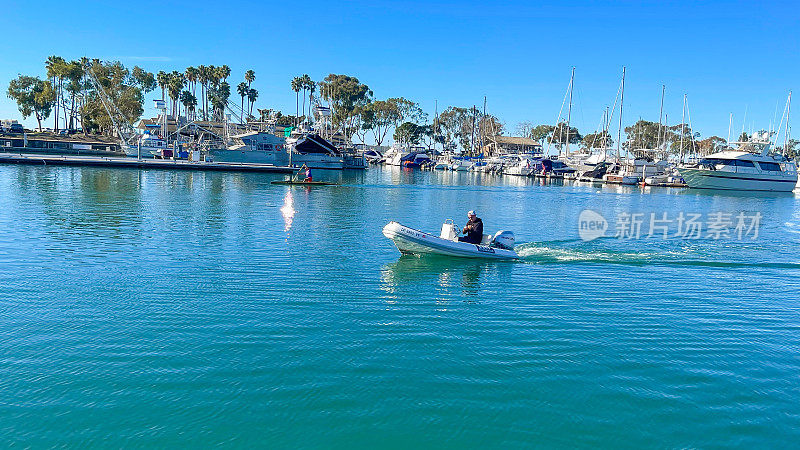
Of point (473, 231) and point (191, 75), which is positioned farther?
point (191, 75)

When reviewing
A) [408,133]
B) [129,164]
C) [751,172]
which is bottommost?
[129,164]

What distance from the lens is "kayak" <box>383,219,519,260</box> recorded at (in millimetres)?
22953

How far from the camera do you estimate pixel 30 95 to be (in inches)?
5531

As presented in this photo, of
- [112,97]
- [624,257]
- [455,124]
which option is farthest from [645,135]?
[624,257]

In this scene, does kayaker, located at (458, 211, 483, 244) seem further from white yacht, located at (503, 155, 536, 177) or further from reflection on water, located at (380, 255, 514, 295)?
white yacht, located at (503, 155, 536, 177)

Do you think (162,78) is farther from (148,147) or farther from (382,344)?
(382,344)

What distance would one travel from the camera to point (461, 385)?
11.2m

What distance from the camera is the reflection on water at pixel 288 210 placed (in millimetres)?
33188

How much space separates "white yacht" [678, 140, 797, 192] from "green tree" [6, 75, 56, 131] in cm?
14701

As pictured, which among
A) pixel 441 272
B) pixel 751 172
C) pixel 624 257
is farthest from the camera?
pixel 751 172

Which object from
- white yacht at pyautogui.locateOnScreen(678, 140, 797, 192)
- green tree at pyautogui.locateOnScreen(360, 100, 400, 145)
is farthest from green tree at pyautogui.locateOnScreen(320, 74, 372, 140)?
white yacht at pyautogui.locateOnScreen(678, 140, 797, 192)

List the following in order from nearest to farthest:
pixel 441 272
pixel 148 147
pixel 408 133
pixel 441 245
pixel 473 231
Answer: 1. pixel 441 272
2. pixel 441 245
3. pixel 473 231
4. pixel 148 147
5. pixel 408 133

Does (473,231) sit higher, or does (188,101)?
(188,101)

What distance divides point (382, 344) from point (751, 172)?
300 ft
